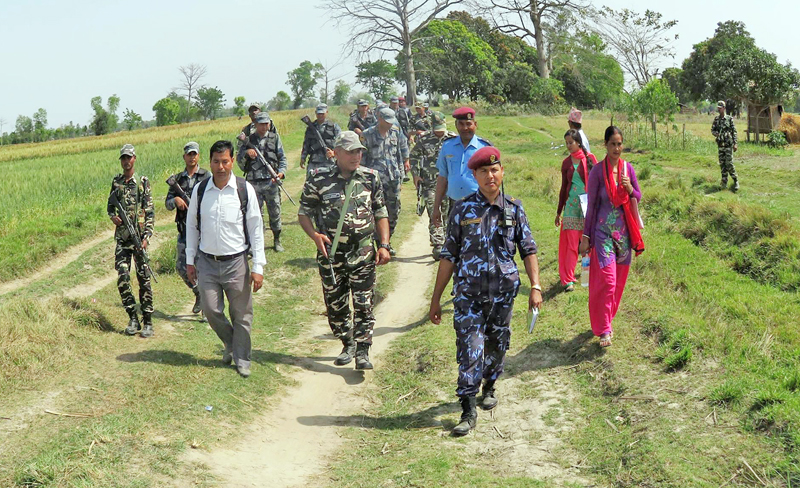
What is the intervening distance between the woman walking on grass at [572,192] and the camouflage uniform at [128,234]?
4.66 meters

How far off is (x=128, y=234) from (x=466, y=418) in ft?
14.2

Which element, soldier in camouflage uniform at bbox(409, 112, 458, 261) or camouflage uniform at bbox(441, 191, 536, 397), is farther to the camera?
soldier in camouflage uniform at bbox(409, 112, 458, 261)

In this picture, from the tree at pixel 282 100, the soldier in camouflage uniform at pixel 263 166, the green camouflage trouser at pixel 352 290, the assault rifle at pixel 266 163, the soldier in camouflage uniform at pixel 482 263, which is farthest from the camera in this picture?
the tree at pixel 282 100

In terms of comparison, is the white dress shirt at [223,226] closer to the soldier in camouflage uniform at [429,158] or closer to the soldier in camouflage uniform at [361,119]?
the soldier in camouflage uniform at [429,158]

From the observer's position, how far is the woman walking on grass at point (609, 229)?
6.61 m

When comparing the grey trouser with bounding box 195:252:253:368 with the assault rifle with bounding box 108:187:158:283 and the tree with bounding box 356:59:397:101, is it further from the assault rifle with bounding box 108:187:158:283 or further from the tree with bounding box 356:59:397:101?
the tree with bounding box 356:59:397:101

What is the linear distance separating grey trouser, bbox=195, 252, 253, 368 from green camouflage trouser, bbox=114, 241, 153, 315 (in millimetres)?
1509

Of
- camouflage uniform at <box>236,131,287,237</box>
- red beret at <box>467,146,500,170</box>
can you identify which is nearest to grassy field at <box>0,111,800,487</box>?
camouflage uniform at <box>236,131,287,237</box>

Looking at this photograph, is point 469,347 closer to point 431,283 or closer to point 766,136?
point 431,283

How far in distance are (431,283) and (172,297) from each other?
3.61 m

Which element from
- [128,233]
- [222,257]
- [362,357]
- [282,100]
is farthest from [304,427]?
[282,100]

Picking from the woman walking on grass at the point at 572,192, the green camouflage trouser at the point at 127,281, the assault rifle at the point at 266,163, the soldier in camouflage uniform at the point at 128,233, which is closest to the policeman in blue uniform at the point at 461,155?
the woman walking on grass at the point at 572,192

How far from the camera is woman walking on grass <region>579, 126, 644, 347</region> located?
6.61 meters

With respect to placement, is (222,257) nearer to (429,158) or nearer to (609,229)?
(609,229)
